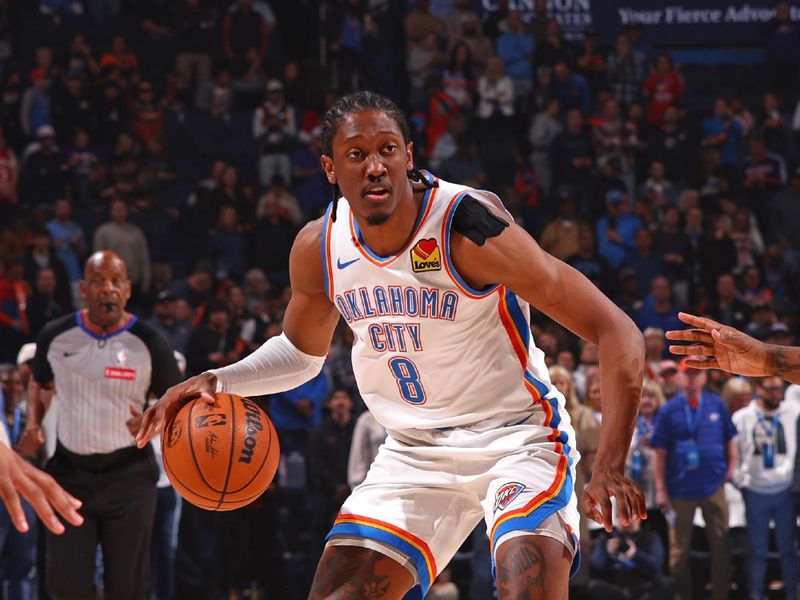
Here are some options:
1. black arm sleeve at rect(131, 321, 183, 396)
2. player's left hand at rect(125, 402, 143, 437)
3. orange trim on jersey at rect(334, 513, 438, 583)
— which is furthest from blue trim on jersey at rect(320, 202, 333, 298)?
black arm sleeve at rect(131, 321, 183, 396)

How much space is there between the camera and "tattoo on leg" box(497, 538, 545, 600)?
365 cm

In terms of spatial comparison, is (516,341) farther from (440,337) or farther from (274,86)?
(274,86)

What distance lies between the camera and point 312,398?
998 centimetres

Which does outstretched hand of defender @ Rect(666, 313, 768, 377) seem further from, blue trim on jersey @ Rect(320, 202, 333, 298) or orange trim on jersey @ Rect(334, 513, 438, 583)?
blue trim on jersey @ Rect(320, 202, 333, 298)

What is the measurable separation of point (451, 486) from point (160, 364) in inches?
118

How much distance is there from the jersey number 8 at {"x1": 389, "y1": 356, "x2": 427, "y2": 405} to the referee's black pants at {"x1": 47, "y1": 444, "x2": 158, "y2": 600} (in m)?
2.81

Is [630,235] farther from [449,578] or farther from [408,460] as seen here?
[408,460]

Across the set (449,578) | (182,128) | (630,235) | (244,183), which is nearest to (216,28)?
(182,128)

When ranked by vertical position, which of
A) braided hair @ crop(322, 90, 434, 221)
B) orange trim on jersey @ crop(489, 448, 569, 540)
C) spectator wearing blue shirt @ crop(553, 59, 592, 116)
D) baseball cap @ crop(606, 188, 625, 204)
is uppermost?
spectator wearing blue shirt @ crop(553, 59, 592, 116)

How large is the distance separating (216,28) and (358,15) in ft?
5.59

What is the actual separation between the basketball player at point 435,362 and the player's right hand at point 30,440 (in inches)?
103

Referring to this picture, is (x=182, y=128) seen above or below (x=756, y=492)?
above

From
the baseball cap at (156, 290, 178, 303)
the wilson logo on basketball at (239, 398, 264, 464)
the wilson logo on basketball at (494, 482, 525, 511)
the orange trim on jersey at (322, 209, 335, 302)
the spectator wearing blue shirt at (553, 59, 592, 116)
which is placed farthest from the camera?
the spectator wearing blue shirt at (553, 59, 592, 116)

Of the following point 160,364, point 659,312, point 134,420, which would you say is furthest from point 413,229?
point 659,312
